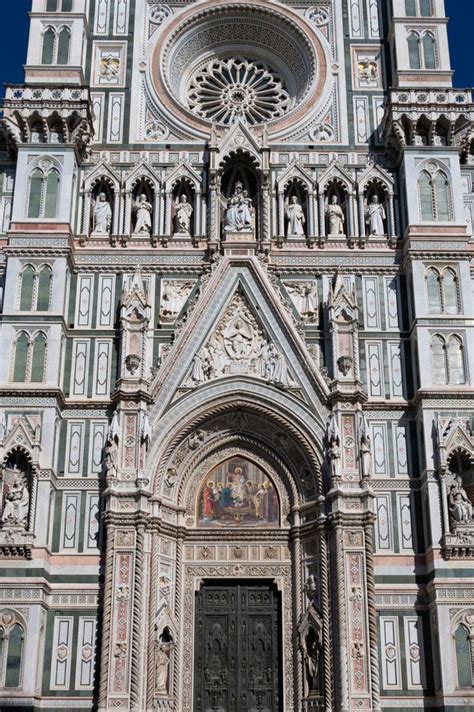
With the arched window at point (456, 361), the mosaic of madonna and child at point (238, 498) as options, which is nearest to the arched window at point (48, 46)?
the mosaic of madonna and child at point (238, 498)

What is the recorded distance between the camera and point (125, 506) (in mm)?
19703

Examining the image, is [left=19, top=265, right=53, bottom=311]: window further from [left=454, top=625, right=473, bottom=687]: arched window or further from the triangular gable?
[left=454, top=625, right=473, bottom=687]: arched window

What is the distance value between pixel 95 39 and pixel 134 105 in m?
2.10

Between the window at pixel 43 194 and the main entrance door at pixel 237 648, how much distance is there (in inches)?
321

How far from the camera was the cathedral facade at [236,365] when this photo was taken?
62.3ft

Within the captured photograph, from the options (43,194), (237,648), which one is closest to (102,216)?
(43,194)

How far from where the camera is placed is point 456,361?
2078 centimetres

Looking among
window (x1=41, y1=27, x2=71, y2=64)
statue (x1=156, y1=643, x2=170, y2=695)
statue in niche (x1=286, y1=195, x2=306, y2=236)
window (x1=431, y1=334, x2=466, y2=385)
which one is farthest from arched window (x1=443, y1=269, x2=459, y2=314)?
window (x1=41, y1=27, x2=71, y2=64)

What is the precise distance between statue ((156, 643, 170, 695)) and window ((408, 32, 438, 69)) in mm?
13436

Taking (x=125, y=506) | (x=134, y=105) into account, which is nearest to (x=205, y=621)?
(x=125, y=506)

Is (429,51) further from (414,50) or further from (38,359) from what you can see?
(38,359)

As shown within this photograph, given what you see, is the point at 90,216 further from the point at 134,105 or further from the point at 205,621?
the point at 205,621

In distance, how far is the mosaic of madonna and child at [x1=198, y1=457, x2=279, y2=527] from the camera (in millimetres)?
20547

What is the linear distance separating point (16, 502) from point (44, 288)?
4.37 meters
